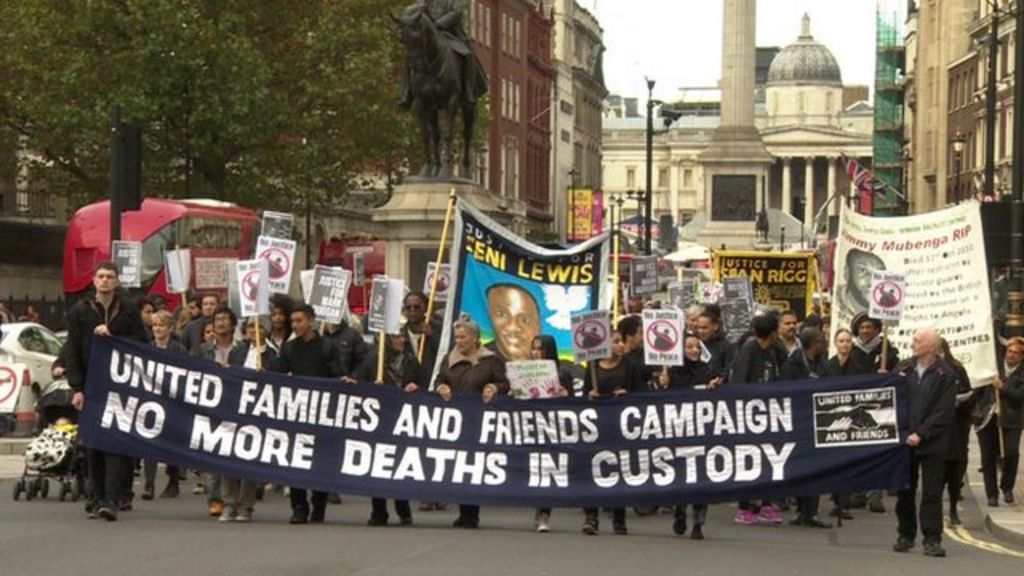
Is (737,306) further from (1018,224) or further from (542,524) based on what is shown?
(542,524)

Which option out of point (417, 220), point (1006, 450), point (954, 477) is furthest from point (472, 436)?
point (417, 220)

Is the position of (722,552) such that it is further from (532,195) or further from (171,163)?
(532,195)

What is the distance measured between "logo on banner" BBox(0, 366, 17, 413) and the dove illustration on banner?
26.6ft

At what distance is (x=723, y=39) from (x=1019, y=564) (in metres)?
67.3

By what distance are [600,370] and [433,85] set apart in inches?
438

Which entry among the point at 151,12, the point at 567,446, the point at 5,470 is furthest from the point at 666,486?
the point at 151,12

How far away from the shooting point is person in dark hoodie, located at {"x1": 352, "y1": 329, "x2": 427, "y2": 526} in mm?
Answer: 18328

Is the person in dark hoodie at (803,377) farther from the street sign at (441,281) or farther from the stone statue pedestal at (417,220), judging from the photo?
the stone statue pedestal at (417,220)

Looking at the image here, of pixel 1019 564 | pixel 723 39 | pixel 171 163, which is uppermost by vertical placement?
pixel 723 39

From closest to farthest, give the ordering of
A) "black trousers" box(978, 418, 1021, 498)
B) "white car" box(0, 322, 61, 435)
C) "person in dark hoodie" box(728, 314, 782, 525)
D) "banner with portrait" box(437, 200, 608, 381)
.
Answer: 1. "person in dark hoodie" box(728, 314, 782, 525)
2. "banner with portrait" box(437, 200, 608, 381)
3. "black trousers" box(978, 418, 1021, 498)
4. "white car" box(0, 322, 61, 435)

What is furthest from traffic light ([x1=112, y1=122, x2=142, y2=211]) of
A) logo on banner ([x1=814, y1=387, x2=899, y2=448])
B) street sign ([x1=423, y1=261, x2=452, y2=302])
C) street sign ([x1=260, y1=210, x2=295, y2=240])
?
logo on banner ([x1=814, y1=387, x2=899, y2=448])

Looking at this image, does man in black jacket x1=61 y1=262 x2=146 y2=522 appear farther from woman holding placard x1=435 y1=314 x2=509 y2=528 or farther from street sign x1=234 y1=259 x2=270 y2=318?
woman holding placard x1=435 y1=314 x2=509 y2=528

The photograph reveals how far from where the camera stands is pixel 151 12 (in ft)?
162

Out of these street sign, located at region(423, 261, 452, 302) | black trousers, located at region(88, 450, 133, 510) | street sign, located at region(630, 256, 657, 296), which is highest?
street sign, located at region(630, 256, 657, 296)
